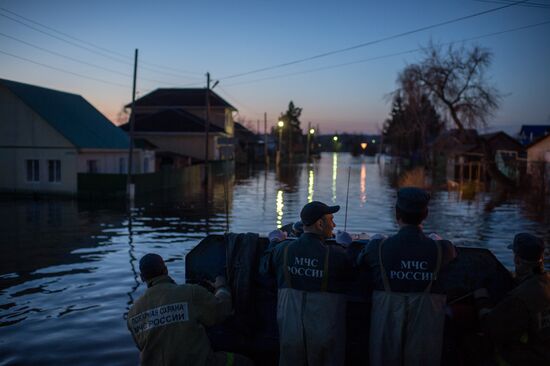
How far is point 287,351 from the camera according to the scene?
459 centimetres

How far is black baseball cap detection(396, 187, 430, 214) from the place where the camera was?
447 cm

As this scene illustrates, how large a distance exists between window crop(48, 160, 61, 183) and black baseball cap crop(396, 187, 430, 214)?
90.7 ft

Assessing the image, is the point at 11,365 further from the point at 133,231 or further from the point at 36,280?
the point at 133,231

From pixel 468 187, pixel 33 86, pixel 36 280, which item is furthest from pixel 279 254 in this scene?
pixel 468 187

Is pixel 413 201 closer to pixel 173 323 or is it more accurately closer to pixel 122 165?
pixel 173 323

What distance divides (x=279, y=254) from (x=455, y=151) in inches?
1809

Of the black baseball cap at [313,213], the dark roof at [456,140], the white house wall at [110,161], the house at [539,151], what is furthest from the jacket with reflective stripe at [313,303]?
the dark roof at [456,140]

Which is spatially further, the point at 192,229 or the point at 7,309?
the point at 192,229

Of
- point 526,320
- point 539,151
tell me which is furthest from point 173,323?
point 539,151

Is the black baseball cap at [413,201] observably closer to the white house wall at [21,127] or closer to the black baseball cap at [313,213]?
the black baseball cap at [313,213]

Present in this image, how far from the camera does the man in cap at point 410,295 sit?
4355mm

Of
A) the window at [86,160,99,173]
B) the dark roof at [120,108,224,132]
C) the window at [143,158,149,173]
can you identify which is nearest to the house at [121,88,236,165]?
the dark roof at [120,108,224,132]

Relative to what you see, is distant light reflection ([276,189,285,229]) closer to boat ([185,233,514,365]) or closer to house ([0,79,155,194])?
house ([0,79,155,194])

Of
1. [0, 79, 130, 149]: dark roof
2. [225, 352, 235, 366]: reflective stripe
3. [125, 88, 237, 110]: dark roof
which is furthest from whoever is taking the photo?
[125, 88, 237, 110]: dark roof
